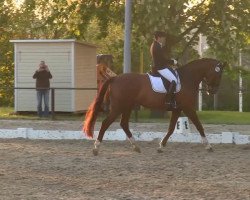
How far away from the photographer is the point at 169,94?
485 inches

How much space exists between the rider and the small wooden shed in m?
9.88

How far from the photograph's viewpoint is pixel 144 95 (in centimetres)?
1238

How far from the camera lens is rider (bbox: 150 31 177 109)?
11977mm

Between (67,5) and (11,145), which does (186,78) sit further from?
(67,5)

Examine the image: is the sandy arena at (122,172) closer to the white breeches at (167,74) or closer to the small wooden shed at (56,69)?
the white breeches at (167,74)

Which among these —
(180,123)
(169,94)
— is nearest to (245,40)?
(180,123)

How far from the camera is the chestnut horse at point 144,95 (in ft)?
39.9

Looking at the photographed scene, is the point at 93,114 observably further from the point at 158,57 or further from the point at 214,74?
the point at 214,74

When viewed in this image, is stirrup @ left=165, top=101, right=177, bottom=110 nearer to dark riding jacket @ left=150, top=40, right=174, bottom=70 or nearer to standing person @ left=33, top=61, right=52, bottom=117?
dark riding jacket @ left=150, top=40, right=174, bottom=70

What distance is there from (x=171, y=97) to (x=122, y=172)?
329cm

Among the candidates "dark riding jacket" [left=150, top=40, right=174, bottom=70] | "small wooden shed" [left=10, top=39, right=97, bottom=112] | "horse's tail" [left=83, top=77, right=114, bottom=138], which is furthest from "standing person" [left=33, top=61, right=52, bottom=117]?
"dark riding jacket" [left=150, top=40, right=174, bottom=70]

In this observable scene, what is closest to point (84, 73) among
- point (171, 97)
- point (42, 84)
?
point (42, 84)

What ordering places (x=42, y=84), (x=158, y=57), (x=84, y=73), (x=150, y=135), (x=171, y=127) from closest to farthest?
(x=158, y=57) → (x=171, y=127) → (x=150, y=135) → (x=42, y=84) → (x=84, y=73)

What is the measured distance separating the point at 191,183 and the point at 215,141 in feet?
18.0
